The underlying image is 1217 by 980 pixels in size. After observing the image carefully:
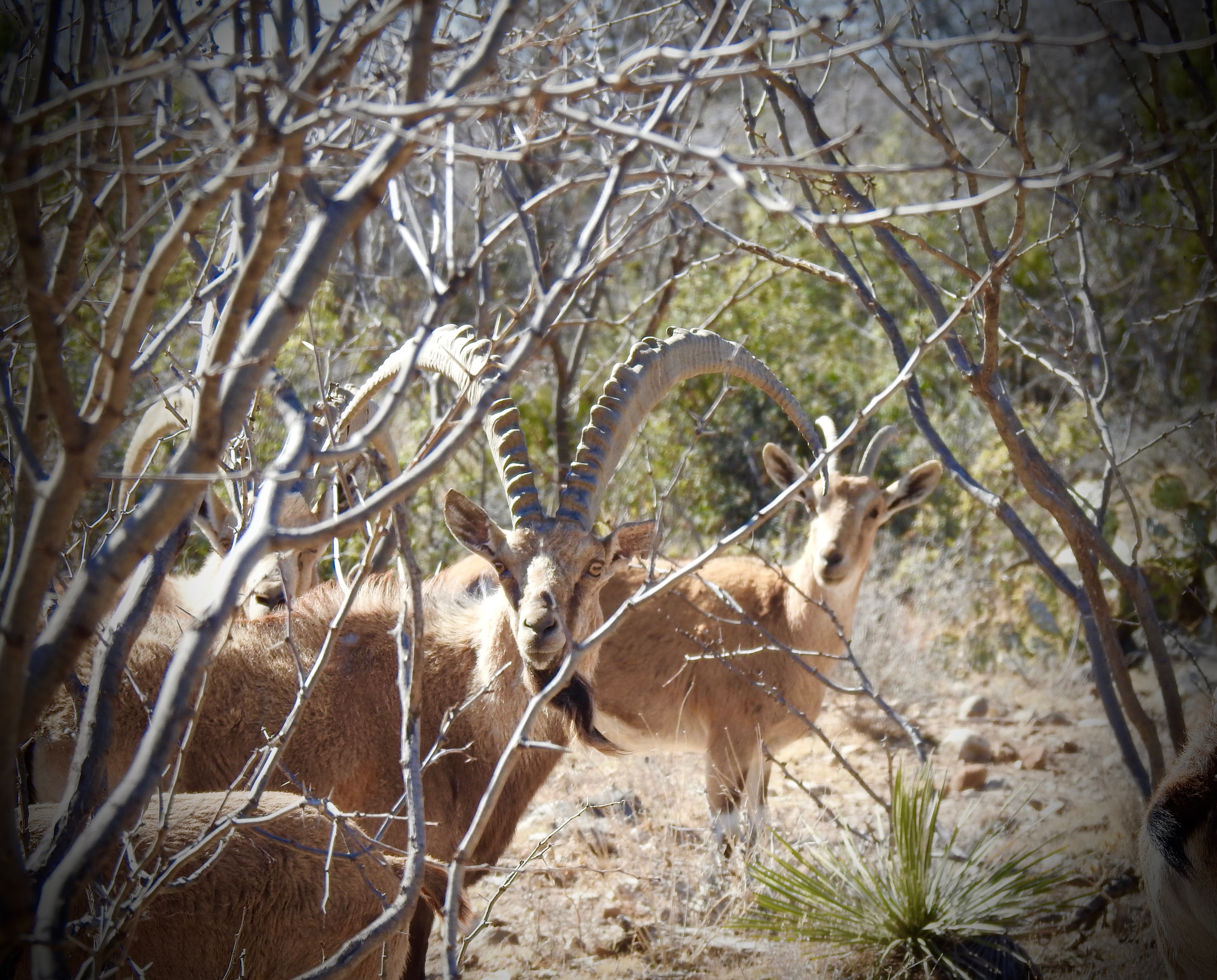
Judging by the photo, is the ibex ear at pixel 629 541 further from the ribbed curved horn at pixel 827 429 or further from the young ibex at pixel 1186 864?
the young ibex at pixel 1186 864

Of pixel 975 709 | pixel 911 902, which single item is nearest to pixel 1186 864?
pixel 911 902

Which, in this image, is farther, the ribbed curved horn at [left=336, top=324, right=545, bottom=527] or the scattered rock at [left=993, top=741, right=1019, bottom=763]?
the scattered rock at [left=993, top=741, right=1019, bottom=763]

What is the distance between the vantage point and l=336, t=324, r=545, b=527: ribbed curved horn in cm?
416

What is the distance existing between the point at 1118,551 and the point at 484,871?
24.7 ft

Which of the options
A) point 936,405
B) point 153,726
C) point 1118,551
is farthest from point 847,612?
point 936,405

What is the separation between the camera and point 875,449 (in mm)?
6438

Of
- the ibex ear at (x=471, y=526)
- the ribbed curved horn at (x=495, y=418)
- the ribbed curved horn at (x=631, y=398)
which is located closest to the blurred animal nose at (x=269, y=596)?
the ribbed curved horn at (x=495, y=418)

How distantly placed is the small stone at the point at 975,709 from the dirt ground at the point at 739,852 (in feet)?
0.28

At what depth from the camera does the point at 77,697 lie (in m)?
3.04

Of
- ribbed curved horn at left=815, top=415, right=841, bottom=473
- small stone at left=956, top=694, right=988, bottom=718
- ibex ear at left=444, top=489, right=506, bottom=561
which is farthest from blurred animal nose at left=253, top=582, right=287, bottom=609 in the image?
small stone at left=956, top=694, right=988, bottom=718

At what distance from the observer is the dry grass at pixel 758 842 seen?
15.3ft

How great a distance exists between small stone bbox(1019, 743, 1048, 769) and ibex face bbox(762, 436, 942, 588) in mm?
2175

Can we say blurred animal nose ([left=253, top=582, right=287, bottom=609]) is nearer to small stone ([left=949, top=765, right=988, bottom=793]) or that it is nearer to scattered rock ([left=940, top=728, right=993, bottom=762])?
small stone ([left=949, top=765, right=988, bottom=793])

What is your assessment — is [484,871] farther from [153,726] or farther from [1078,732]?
[1078,732]
